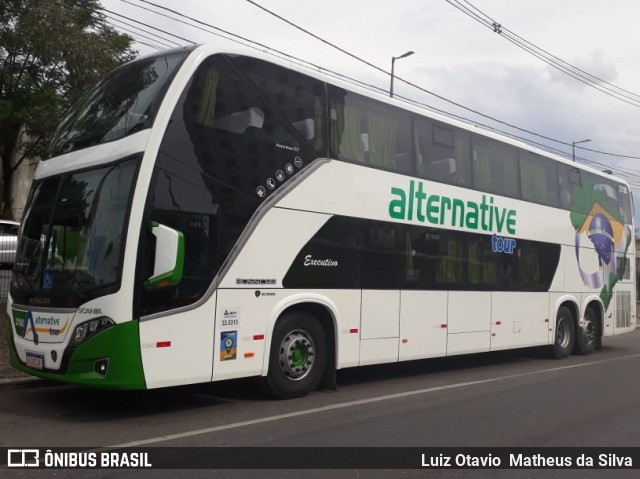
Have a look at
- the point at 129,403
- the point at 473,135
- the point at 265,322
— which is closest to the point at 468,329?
the point at 473,135

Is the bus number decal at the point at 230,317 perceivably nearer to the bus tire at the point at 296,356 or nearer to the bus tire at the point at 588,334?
the bus tire at the point at 296,356

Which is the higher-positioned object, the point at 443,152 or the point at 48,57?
the point at 48,57

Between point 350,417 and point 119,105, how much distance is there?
4454mm

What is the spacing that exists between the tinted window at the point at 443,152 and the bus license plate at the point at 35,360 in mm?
5994

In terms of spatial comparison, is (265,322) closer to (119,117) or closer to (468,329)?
(119,117)

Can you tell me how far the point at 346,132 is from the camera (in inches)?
356

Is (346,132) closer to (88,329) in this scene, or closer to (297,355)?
(297,355)

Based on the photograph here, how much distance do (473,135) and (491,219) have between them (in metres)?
1.53

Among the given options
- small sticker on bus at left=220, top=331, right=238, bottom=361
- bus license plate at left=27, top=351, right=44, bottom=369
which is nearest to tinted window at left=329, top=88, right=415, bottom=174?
small sticker on bus at left=220, top=331, right=238, bottom=361

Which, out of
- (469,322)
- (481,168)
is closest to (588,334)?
(469,322)

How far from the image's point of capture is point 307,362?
840 cm

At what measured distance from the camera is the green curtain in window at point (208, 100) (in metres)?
7.32

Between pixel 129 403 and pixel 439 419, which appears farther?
pixel 129 403

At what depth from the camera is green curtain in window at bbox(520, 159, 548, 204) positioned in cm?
1264
